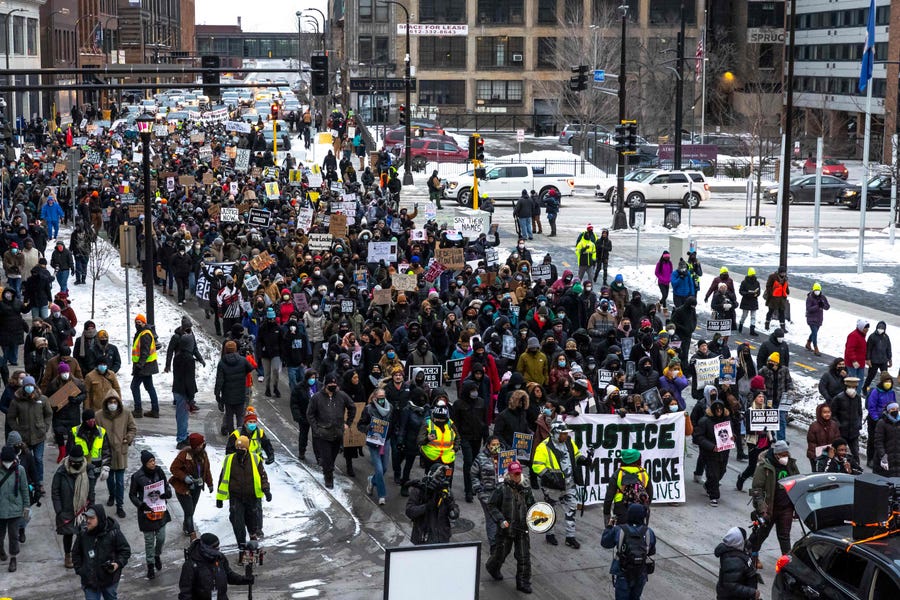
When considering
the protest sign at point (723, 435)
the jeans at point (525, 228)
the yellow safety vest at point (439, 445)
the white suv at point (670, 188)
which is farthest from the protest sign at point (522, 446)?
the white suv at point (670, 188)

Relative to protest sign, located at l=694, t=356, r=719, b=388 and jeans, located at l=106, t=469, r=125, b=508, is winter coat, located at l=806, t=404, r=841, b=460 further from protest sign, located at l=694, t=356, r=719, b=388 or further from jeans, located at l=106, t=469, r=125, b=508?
jeans, located at l=106, t=469, r=125, b=508

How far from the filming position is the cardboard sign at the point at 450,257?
26.0 meters

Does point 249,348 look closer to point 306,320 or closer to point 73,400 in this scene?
point 306,320

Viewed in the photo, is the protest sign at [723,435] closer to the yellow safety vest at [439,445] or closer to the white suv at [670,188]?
the yellow safety vest at [439,445]

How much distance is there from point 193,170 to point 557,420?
2901 cm

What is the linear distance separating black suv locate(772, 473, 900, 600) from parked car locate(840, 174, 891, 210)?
126 feet

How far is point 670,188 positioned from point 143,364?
3080 cm

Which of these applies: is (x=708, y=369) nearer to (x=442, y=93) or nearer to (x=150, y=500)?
(x=150, y=500)

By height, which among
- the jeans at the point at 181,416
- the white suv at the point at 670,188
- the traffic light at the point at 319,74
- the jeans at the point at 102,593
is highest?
the traffic light at the point at 319,74

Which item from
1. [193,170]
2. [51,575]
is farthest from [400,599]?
[193,170]

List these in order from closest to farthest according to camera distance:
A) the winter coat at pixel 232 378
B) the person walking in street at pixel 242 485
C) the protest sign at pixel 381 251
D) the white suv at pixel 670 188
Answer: the person walking in street at pixel 242 485 → the winter coat at pixel 232 378 → the protest sign at pixel 381 251 → the white suv at pixel 670 188

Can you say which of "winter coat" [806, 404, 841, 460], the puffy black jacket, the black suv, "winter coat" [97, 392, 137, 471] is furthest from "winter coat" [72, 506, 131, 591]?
"winter coat" [806, 404, 841, 460]

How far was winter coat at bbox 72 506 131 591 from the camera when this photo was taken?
1121 centimetres

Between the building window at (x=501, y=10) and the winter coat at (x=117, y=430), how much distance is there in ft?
247
